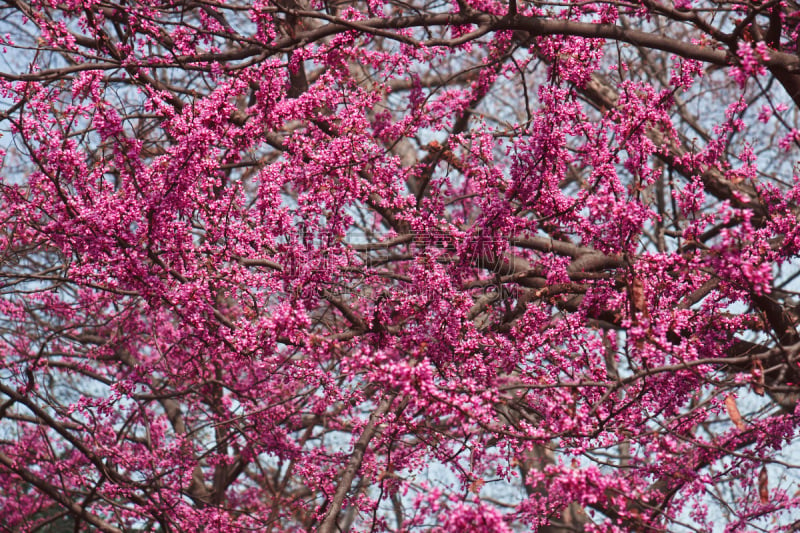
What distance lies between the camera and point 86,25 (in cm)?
671

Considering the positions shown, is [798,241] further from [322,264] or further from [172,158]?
[172,158]

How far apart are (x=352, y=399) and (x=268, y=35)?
343 cm

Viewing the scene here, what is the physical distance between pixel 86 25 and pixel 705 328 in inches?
230

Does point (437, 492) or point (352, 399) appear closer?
point (437, 492)

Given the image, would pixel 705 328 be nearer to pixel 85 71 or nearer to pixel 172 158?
pixel 172 158

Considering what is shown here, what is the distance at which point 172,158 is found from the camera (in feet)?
20.7

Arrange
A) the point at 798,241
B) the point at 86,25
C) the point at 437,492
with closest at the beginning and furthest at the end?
the point at 437,492 → the point at 798,241 → the point at 86,25

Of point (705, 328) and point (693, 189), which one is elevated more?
point (693, 189)

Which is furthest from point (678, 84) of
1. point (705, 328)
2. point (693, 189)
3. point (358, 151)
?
point (358, 151)

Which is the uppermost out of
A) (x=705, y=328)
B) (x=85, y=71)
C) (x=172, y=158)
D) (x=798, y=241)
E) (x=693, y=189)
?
(x=85, y=71)

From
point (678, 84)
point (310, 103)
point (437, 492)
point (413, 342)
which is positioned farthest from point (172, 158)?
point (678, 84)

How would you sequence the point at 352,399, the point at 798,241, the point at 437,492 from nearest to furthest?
the point at 437,492 < the point at 798,241 < the point at 352,399

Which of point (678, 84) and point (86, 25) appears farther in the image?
point (86, 25)

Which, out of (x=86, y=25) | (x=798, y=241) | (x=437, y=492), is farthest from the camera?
(x=86, y=25)
